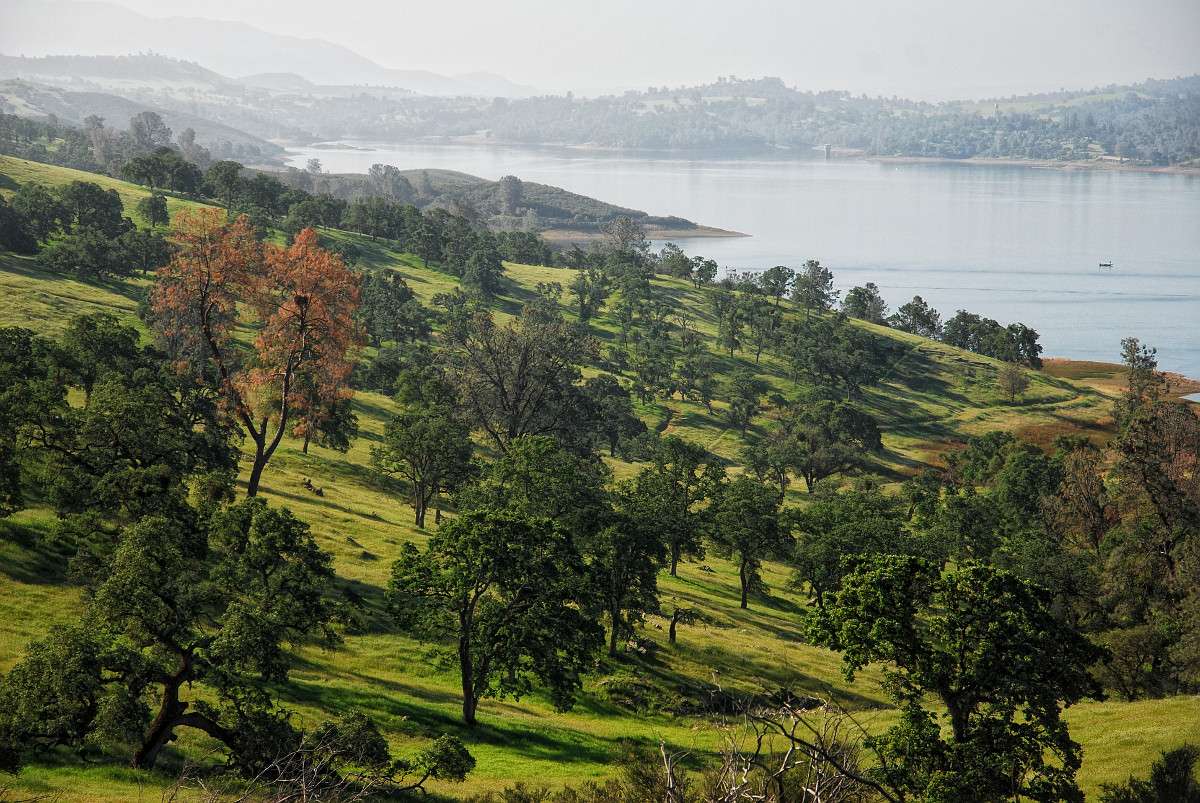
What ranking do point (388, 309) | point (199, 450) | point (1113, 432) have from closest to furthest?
point (199, 450) → point (388, 309) → point (1113, 432)

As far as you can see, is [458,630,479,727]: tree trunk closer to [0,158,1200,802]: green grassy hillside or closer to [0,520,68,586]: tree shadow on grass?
[0,158,1200,802]: green grassy hillside

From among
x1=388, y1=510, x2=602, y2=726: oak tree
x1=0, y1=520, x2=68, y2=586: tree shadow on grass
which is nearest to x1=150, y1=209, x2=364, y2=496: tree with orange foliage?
x1=0, y1=520, x2=68, y2=586: tree shadow on grass

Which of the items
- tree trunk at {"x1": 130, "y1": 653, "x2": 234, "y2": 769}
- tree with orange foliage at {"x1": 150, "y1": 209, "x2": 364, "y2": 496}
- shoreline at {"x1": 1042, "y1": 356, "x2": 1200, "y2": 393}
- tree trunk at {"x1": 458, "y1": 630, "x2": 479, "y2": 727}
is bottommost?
shoreline at {"x1": 1042, "y1": 356, "x2": 1200, "y2": 393}

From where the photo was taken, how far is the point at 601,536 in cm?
4906

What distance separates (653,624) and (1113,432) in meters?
124

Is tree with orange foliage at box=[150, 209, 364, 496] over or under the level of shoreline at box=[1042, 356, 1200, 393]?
over

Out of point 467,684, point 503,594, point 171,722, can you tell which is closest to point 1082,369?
point 503,594

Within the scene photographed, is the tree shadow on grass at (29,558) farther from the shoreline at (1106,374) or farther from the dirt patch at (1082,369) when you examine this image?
the shoreline at (1106,374)

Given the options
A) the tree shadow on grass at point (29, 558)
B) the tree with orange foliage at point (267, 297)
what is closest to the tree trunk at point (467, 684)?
the tree shadow on grass at point (29, 558)

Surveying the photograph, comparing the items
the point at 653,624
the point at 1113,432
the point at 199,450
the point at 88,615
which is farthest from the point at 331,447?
the point at 1113,432

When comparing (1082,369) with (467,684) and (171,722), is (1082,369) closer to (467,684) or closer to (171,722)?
(467,684)

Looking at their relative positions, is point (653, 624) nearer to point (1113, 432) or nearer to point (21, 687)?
point (21, 687)

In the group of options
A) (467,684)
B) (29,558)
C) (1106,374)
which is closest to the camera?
(467,684)

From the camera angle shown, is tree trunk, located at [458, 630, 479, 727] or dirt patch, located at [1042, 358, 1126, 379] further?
dirt patch, located at [1042, 358, 1126, 379]
